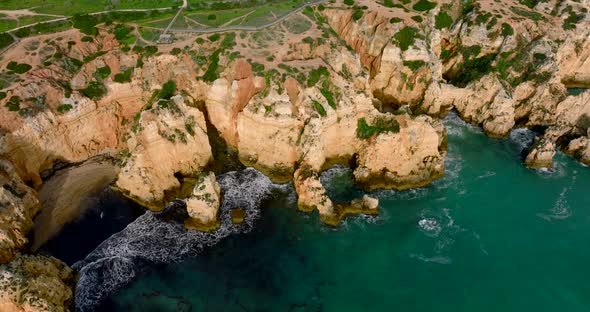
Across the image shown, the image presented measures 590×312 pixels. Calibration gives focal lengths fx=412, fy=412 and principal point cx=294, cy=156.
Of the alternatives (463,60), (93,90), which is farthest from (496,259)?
(93,90)

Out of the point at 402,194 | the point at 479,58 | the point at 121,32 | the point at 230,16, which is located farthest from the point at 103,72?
the point at 479,58

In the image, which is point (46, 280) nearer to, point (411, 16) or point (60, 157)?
point (60, 157)

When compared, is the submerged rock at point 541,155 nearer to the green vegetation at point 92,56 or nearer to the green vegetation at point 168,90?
the green vegetation at point 168,90

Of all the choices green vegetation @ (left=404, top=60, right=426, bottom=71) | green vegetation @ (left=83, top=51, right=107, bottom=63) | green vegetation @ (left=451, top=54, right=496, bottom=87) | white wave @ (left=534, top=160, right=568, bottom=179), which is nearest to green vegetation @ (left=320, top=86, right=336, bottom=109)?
green vegetation @ (left=404, top=60, right=426, bottom=71)

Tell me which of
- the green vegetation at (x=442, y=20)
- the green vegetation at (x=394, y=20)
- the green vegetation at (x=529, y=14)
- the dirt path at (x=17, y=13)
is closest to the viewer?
the dirt path at (x=17, y=13)

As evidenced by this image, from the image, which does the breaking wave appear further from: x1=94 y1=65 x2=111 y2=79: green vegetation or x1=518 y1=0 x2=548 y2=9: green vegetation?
x1=518 y1=0 x2=548 y2=9: green vegetation

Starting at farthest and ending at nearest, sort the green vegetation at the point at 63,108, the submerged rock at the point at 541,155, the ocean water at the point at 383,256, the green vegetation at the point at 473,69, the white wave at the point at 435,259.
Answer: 1. the green vegetation at the point at 473,69
2. the submerged rock at the point at 541,155
3. the green vegetation at the point at 63,108
4. the white wave at the point at 435,259
5. the ocean water at the point at 383,256

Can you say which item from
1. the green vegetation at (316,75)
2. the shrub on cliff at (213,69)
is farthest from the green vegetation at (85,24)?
the green vegetation at (316,75)
